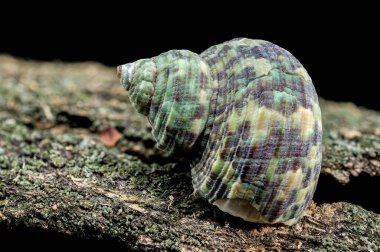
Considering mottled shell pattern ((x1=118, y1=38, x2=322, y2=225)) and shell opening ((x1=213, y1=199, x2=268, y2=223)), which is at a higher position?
mottled shell pattern ((x1=118, y1=38, x2=322, y2=225))

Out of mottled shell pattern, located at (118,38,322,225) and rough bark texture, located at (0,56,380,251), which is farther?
rough bark texture, located at (0,56,380,251)

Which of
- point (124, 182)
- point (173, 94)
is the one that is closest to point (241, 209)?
point (173, 94)

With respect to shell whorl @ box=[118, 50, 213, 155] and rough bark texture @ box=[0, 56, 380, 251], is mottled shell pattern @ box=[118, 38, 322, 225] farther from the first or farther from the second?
rough bark texture @ box=[0, 56, 380, 251]

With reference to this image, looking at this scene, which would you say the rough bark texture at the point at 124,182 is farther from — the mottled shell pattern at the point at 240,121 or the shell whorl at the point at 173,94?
the shell whorl at the point at 173,94

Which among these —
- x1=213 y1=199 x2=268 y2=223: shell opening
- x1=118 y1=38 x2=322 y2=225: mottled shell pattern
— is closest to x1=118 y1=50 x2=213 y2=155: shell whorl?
x1=118 y1=38 x2=322 y2=225: mottled shell pattern

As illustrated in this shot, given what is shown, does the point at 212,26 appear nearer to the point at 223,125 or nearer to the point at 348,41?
the point at 348,41

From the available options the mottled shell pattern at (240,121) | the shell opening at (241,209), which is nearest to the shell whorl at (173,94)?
the mottled shell pattern at (240,121)

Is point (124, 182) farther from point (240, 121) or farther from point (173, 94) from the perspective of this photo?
point (240, 121)

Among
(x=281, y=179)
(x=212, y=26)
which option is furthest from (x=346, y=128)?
(x=212, y=26)
